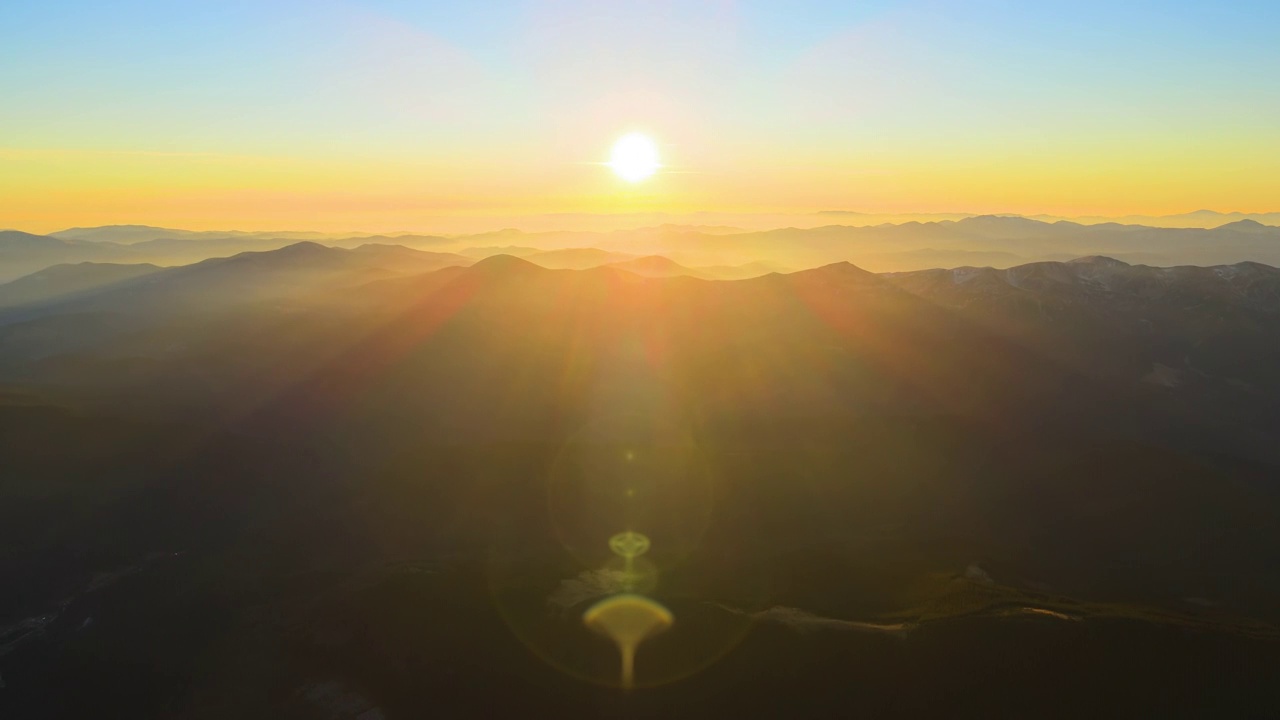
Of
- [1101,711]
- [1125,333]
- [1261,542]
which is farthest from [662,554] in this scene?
[1125,333]

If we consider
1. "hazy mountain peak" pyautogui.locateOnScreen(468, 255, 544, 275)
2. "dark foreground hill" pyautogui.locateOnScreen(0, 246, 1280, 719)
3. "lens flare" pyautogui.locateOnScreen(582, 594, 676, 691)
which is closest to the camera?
"dark foreground hill" pyautogui.locateOnScreen(0, 246, 1280, 719)

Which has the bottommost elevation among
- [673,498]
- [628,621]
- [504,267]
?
[628,621]

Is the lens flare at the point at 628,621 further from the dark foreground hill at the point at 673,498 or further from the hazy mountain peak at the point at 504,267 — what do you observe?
the hazy mountain peak at the point at 504,267

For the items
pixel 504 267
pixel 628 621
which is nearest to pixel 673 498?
pixel 628 621

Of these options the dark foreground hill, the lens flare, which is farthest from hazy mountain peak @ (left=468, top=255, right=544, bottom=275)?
the lens flare

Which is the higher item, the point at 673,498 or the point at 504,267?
the point at 504,267

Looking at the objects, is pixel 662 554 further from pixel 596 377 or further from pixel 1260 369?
pixel 1260 369

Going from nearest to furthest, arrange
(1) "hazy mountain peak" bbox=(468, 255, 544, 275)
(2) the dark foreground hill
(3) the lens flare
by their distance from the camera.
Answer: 1. (2) the dark foreground hill
2. (3) the lens flare
3. (1) "hazy mountain peak" bbox=(468, 255, 544, 275)

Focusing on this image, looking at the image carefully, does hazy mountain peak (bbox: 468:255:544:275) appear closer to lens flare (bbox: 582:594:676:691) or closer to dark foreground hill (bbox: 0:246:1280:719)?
dark foreground hill (bbox: 0:246:1280:719)

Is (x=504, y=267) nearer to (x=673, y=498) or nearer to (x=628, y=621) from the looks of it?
(x=673, y=498)

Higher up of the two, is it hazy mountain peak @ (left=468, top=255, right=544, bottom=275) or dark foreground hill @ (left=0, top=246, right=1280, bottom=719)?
hazy mountain peak @ (left=468, top=255, right=544, bottom=275)
